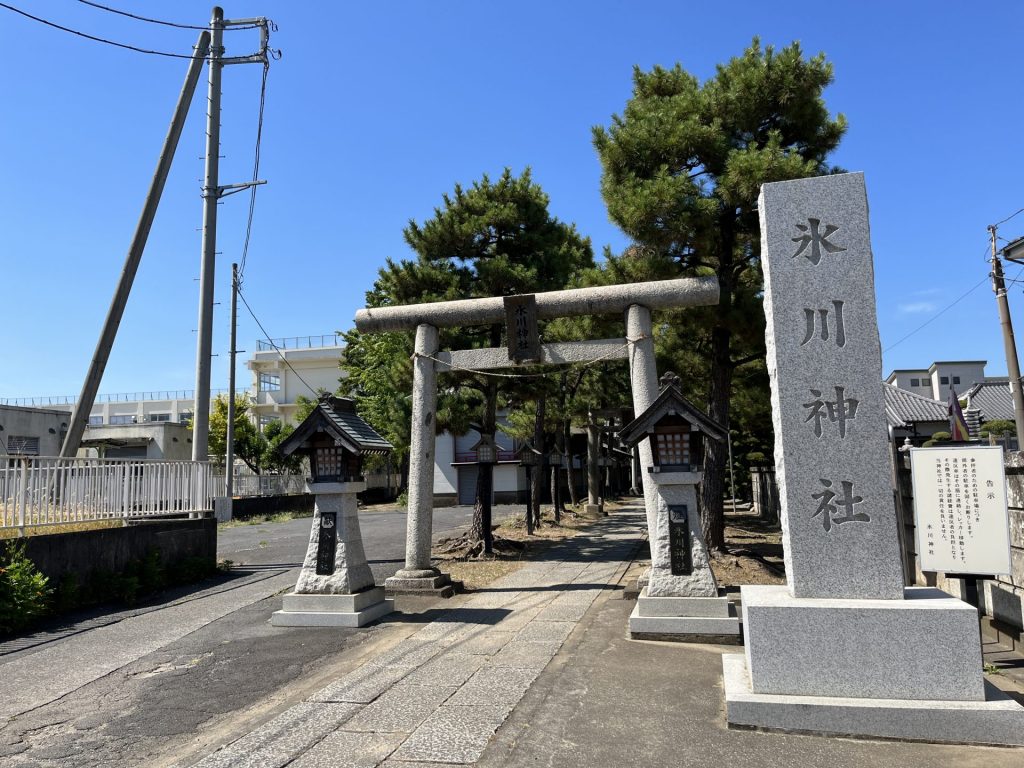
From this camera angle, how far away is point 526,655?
728 cm

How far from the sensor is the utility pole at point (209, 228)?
Result: 15469 mm

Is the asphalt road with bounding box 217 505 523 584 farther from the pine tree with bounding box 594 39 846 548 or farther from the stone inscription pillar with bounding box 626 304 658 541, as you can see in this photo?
the pine tree with bounding box 594 39 846 548

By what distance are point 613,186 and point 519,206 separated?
4256 mm

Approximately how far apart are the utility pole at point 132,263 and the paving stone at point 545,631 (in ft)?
34.9

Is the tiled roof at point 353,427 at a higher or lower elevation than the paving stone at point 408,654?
higher

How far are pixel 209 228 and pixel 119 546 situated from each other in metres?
8.40

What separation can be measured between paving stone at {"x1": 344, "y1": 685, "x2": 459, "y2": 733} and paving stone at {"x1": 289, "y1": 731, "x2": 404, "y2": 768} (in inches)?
5.3

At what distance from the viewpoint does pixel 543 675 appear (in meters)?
6.54

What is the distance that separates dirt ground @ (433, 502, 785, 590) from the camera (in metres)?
11.9

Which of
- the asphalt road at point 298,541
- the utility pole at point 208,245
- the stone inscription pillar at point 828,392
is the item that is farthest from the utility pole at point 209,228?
the stone inscription pillar at point 828,392

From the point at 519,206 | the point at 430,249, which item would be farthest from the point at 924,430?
the point at 430,249

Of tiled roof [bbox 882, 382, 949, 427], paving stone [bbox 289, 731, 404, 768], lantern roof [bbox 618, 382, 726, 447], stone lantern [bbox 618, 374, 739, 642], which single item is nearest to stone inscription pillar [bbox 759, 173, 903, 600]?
lantern roof [bbox 618, 382, 726, 447]

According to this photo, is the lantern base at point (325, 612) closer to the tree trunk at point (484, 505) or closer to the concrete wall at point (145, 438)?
the tree trunk at point (484, 505)

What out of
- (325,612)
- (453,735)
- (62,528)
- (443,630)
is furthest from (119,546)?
(453,735)
